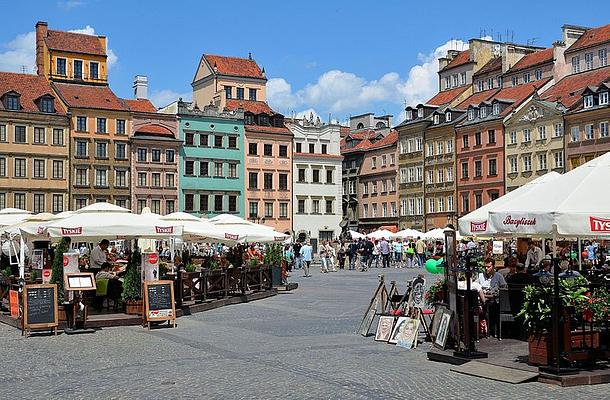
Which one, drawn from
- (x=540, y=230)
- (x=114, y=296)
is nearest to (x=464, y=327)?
(x=540, y=230)

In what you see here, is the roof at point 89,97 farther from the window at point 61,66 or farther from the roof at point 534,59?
the roof at point 534,59

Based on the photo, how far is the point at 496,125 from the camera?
6744 cm

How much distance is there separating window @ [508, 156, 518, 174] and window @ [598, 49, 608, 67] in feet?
30.4

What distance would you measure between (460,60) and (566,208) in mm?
69858

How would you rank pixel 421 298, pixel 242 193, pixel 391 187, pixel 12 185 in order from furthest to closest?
pixel 391 187, pixel 242 193, pixel 12 185, pixel 421 298

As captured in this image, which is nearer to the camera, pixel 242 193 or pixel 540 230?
pixel 540 230

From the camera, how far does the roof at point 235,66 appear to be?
79025 mm

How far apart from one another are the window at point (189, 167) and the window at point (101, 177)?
6.98 meters

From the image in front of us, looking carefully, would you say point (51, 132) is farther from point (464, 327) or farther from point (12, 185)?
point (464, 327)

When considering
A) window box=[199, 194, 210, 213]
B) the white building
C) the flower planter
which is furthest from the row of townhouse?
the flower planter

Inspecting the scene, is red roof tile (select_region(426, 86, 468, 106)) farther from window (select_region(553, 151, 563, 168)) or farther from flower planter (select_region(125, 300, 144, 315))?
flower planter (select_region(125, 300, 144, 315))

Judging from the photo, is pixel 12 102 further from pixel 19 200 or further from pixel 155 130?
pixel 155 130

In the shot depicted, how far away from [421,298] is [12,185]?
177 feet

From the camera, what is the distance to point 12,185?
6334cm
